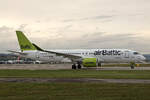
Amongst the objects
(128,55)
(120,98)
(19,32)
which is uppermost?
(19,32)

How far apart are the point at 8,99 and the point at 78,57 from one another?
29538 millimetres

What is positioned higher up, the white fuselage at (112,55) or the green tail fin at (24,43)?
the green tail fin at (24,43)

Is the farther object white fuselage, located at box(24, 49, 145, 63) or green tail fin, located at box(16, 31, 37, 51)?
green tail fin, located at box(16, 31, 37, 51)

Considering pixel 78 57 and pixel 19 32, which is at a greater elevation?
pixel 19 32

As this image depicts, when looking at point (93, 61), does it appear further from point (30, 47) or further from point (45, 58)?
point (30, 47)

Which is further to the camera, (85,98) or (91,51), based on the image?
(91,51)

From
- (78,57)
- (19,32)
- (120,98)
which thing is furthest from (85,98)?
(19,32)

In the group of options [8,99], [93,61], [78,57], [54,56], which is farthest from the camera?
[54,56]

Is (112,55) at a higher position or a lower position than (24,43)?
lower

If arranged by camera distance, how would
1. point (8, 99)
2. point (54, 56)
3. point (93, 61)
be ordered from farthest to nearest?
point (54, 56) < point (93, 61) < point (8, 99)

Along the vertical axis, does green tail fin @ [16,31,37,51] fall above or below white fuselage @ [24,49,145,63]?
above

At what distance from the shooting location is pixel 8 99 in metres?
10.5

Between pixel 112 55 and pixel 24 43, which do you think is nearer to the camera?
pixel 112 55

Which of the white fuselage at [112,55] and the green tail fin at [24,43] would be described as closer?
the white fuselage at [112,55]
